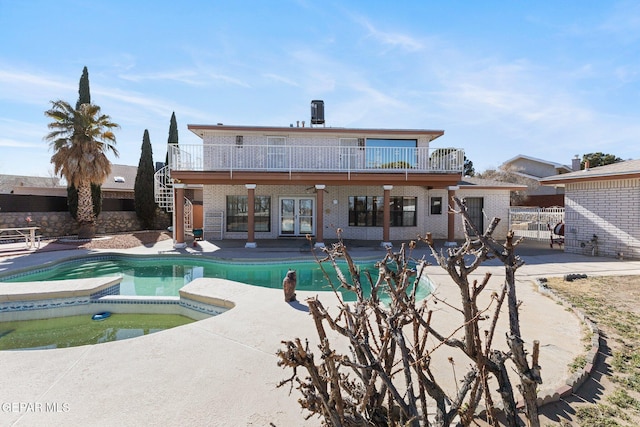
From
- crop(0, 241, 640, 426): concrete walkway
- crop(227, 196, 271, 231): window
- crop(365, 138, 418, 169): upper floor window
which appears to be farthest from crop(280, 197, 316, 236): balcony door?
crop(0, 241, 640, 426): concrete walkway

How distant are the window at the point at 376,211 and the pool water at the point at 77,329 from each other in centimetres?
1105

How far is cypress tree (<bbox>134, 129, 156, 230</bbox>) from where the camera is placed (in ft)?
69.4

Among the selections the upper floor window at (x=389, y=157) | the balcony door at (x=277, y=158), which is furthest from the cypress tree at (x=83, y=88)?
the upper floor window at (x=389, y=157)

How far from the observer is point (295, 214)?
16281 mm

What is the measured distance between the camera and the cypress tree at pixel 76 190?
17438 millimetres

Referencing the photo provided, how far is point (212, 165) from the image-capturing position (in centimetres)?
1456

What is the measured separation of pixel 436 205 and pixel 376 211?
345cm

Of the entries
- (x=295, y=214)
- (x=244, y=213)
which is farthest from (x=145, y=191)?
(x=295, y=214)

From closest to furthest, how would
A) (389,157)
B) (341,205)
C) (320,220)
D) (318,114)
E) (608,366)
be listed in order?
1. (608,366)
2. (320,220)
3. (389,157)
4. (341,205)
5. (318,114)

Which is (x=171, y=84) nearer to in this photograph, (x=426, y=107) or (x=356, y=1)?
(x=356, y=1)

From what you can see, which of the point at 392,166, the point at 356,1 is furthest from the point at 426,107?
the point at 356,1

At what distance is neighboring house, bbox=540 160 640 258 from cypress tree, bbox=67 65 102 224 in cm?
2368

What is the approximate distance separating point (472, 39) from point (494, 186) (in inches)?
346

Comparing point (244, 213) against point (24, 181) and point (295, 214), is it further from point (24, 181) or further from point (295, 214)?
point (24, 181)
